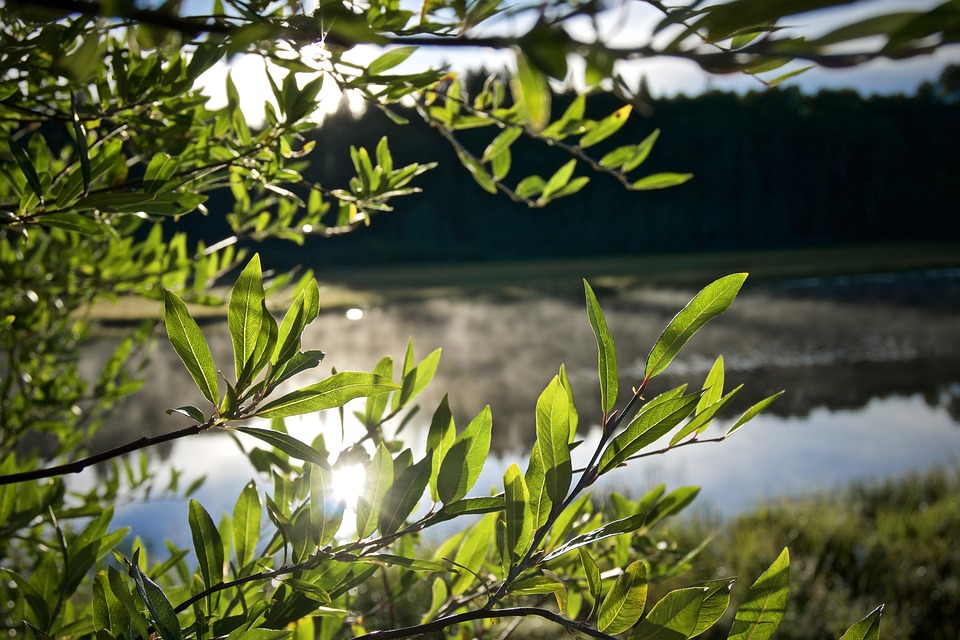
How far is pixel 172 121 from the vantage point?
73 cm

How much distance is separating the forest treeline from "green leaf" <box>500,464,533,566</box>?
19.4 m

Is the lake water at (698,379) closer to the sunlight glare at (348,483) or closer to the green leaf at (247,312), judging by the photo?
the sunlight glare at (348,483)

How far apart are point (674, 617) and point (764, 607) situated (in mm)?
51

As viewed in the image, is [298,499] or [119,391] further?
[119,391]

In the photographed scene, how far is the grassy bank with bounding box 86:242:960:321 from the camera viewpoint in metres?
14.4

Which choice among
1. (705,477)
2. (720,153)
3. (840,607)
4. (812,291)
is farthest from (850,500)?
(720,153)

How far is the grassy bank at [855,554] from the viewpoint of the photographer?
9.57ft

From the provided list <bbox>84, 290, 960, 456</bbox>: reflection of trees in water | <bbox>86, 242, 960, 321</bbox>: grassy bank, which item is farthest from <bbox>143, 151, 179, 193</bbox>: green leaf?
<bbox>86, 242, 960, 321</bbox>: grassy bank

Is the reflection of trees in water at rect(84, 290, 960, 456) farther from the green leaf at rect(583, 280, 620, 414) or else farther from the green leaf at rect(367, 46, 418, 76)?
the green leaf at rect(583, 280, 620, 414)

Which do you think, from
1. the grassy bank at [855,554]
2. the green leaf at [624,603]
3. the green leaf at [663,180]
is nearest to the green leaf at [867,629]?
the green leaf at [624,603]

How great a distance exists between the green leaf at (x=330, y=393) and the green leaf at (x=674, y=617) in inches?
7.4

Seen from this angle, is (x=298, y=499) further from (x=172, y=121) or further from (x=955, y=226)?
(x=955, y=226)

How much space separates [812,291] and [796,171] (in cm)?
1201

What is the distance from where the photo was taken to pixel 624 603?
0.40 meters
